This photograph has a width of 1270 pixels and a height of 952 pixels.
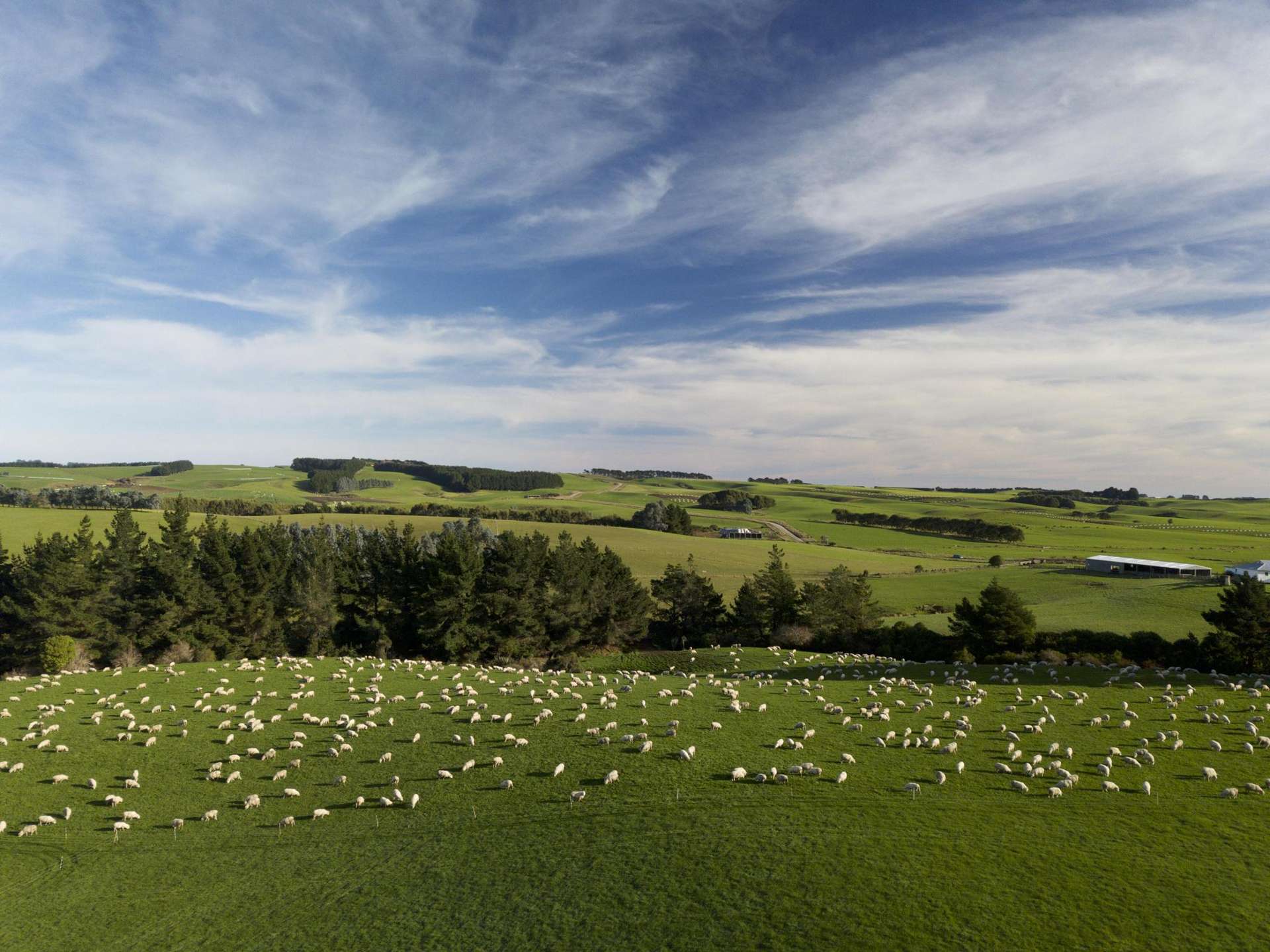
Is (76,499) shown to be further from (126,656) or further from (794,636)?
(794,636)

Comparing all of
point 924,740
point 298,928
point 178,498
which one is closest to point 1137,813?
point 924,740

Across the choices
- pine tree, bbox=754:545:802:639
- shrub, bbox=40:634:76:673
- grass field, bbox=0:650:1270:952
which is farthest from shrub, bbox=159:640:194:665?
pine tree, bbox=754:545:802:639

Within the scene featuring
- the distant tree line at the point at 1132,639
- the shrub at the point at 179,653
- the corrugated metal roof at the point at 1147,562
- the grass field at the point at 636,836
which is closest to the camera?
the grass field at the point at 636,836

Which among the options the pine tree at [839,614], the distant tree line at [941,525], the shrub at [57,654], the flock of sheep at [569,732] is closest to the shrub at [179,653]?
the shrub at [57,654]

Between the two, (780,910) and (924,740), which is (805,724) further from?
(780,910)

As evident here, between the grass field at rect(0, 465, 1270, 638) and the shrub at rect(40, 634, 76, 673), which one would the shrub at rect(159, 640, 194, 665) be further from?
the grass field at rect(0, 465, 1270, 638)

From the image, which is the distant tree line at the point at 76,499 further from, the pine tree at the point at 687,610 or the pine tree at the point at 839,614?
the pine tree at the point at 839,614

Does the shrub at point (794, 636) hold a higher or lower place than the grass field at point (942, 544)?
lower
